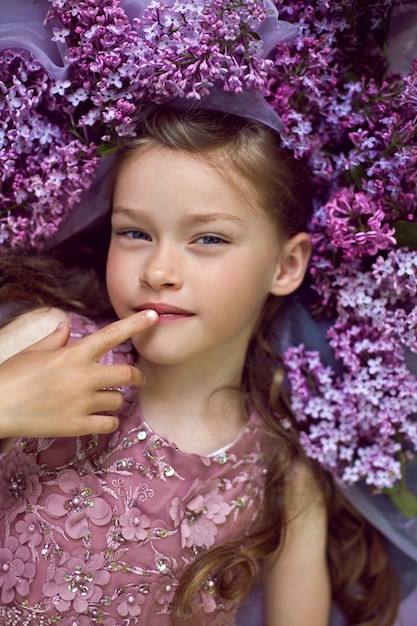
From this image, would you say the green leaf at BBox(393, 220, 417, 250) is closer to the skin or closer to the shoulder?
the skin

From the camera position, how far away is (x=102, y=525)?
149cm

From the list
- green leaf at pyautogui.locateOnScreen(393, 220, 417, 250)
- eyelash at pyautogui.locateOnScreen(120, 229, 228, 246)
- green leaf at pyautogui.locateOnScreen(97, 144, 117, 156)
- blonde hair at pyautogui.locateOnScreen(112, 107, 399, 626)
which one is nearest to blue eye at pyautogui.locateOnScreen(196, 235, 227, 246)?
eyelash at pyautogui.locateOnScreen(120, 229, 228, 246)

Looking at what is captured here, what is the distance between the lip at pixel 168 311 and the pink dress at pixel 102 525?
231mm

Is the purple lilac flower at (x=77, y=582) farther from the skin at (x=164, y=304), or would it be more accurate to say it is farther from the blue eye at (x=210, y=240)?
the blue eye at (x=210, y=240)

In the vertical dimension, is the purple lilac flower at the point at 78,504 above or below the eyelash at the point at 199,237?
below

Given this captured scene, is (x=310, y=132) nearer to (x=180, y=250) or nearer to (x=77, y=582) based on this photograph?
(x=180, y=250)

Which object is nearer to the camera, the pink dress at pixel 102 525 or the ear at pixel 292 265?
the pink dress at pixel 102 525

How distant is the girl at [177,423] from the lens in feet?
4.61

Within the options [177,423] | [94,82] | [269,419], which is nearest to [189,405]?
[177,423]

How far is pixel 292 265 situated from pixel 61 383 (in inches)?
21.3

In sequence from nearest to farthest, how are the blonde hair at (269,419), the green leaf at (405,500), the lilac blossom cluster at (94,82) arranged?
the lilac blossom cluster at (94,82), the blonde hair at (269,419), the green leaf at (405,500)

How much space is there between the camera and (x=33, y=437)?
56.7 inches

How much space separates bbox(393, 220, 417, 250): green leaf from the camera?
1492 millimetres

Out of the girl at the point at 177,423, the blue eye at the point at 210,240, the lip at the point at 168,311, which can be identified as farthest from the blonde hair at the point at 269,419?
the lip at the point at 168,311
